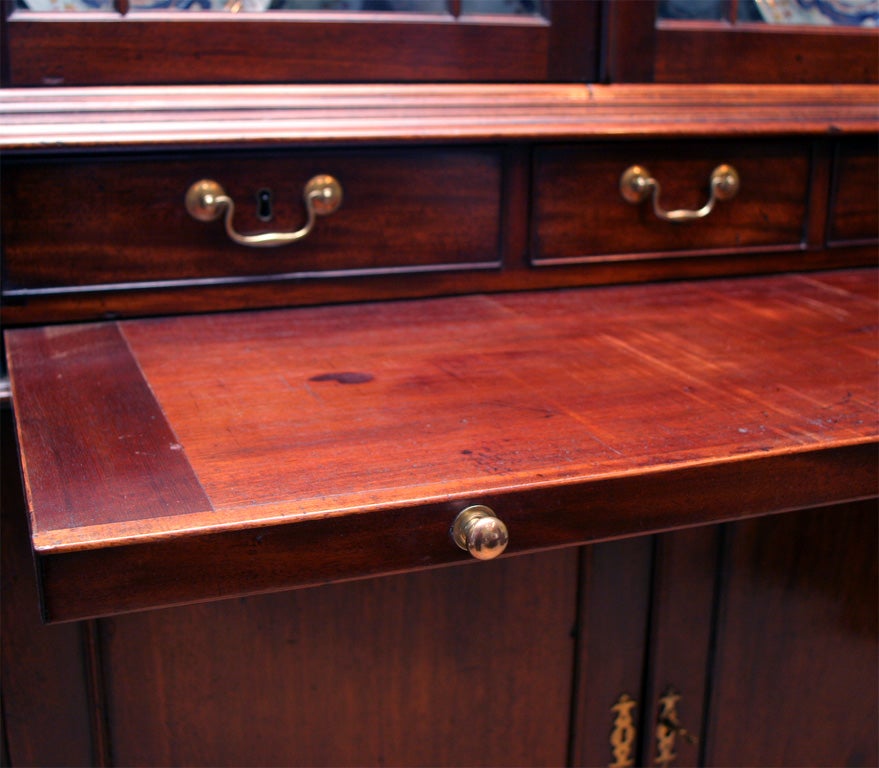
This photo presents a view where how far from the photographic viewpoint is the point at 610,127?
0.98 meters

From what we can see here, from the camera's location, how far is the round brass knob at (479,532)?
1.82ft

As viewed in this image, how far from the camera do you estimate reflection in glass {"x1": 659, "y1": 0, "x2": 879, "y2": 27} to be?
3.42 feet

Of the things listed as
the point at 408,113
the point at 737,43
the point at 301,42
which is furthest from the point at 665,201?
the point at 301,42

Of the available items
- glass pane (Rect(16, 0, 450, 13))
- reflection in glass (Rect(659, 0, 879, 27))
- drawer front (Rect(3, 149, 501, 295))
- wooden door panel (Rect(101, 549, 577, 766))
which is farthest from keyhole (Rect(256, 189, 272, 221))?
reflection in glass (Rect(659, 0, 879, 27))

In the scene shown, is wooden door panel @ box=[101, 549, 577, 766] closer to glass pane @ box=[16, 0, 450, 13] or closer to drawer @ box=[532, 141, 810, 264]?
drawer @ box=[532, 141, 810, 264]

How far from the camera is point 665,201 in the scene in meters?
1.05

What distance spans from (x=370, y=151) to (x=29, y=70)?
0.29m

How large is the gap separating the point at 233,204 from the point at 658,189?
413 millimetres

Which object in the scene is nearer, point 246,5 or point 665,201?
point 246,5

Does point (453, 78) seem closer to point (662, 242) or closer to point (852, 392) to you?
point (662, 242)

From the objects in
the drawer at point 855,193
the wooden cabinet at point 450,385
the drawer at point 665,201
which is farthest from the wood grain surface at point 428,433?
the drawer at point 855,193

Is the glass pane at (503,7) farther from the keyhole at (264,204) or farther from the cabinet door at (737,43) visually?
the keyhole at (264,204)

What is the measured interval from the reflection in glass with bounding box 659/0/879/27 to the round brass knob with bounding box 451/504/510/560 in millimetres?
665

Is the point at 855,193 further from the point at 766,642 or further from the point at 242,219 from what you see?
the point at 242,219
